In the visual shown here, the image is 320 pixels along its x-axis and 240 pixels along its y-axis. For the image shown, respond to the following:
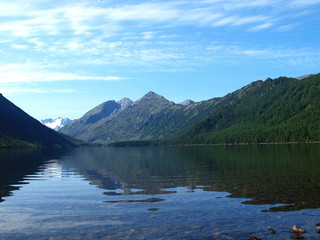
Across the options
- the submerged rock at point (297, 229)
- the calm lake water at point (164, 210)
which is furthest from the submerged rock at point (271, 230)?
the submerged rock at point (297, 229)

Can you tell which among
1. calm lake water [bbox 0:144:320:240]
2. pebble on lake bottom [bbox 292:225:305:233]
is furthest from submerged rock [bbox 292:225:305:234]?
calm lake water [bbox 0:144:320:240]

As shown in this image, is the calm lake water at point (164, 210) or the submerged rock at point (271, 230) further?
the calm lake water at point (164, 210)

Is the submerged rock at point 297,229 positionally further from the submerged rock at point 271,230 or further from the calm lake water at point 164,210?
the submerged rock at point 271,230

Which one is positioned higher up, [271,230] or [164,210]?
[271,230]

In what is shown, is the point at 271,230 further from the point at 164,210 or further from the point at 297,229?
the point at 164,210

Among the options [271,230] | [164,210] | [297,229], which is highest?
[297,229]

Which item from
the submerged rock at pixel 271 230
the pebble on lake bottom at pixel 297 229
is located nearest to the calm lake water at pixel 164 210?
the submerged rock at pixel 271 230

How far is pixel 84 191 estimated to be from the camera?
1780 inches

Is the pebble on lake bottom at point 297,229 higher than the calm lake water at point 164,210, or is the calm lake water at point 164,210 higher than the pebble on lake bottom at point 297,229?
the pebble on lake bottom at point 297,229

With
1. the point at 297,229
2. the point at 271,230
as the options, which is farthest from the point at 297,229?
the point at 271,230

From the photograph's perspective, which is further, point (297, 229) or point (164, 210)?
point (164, 210)

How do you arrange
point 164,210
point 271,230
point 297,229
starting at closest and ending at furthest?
point 297,229 → point 271,230 → point 164,210

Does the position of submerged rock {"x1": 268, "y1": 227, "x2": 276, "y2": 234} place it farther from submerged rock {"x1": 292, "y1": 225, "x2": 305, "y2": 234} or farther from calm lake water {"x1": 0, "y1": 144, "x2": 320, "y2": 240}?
submerged rock {"x1": 292, "y1": 225, "x2": 305, "y2": 234}

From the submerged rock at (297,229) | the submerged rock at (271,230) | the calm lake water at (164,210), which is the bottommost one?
the calm lake water at (164,210)
